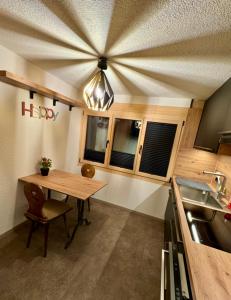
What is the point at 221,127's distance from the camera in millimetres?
1613

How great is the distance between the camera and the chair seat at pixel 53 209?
1871mm

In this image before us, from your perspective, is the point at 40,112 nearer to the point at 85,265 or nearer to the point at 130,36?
the point at 130,36

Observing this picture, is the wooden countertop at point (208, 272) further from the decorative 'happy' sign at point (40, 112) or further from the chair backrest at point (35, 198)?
the decorative 'happy' sign at point (40, 112)

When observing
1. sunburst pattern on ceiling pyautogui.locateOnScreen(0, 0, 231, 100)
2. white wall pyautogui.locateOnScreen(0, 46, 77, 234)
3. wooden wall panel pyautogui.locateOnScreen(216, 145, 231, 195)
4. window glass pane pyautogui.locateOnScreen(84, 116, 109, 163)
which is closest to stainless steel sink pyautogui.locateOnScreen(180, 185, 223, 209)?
wooden wall panel pyautogui.locateOnScreen(216, 145, 231, 195)

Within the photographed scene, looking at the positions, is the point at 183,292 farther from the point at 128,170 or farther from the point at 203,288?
the point at 128,170

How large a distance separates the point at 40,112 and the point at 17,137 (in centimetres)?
52

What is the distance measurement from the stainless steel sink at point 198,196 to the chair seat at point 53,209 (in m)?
1.57

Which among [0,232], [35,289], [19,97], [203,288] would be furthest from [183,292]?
[19,97]

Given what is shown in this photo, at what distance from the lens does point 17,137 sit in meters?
2.02

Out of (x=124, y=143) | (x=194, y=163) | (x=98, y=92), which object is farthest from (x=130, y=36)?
(x=194, y=163)

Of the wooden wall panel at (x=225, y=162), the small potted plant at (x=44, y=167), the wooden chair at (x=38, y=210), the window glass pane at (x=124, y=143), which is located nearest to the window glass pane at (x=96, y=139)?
the window glass pane at (x=124, y=143)

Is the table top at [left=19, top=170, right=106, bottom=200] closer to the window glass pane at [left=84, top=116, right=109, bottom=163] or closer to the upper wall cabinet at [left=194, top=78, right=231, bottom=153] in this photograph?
the window glass pane at [left=84, top=116, right=109, bottom=163]

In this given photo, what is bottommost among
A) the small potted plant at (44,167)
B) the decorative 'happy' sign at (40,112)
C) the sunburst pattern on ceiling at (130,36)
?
the small potted plant at (44,167)

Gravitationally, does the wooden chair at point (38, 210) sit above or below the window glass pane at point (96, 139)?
below
